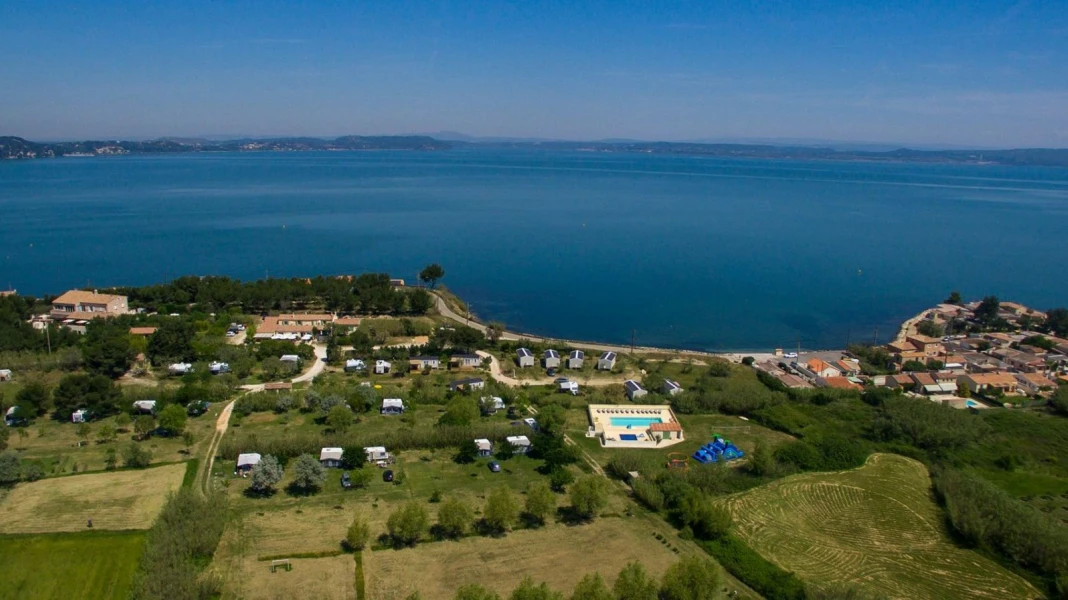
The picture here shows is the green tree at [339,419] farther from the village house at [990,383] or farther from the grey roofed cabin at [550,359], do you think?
the village house at [990,383]

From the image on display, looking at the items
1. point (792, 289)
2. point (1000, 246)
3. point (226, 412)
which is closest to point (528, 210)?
point (792, 289)

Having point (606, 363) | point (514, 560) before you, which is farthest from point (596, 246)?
point (514, 560)

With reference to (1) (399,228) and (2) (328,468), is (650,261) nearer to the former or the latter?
(1) (399,228)

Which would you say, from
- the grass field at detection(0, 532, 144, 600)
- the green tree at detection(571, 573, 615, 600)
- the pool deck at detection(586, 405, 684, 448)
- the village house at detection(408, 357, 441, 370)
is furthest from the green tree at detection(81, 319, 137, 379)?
the green tree at detection(571, 573, 615, 600)

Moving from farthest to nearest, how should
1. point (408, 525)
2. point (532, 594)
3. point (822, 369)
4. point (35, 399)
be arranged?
point (822, 369)
point (35, 399)
point (408, 525)
point (532, 594)

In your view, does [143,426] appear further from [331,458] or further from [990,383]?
[990,383]

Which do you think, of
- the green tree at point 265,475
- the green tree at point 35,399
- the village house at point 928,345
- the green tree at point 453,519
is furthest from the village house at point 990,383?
the green tree at point 35,399

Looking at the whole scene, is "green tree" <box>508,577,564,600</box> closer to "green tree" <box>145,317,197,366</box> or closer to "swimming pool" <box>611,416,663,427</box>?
"swimming pool" <box>611,416,663,427</box>
